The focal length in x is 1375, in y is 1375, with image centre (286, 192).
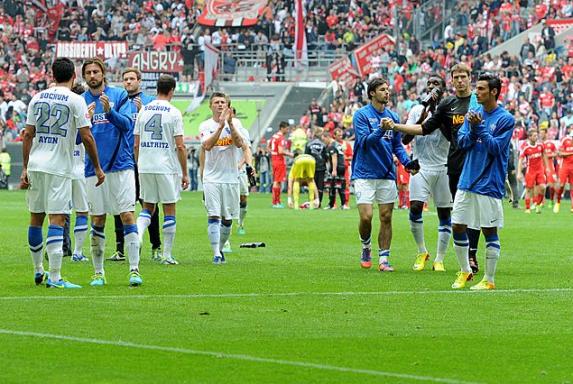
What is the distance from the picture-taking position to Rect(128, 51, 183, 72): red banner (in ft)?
182

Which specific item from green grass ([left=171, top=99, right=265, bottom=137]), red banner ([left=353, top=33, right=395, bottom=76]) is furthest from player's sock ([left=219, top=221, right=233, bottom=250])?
green grass ([left=171, top=99, right=265, bottom=137])

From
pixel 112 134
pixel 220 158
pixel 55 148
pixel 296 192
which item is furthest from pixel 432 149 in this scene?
pixel 296 192

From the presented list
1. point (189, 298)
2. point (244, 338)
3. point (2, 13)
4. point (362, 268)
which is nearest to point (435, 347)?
point (244, 338)

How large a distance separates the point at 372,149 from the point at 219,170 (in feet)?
7.53

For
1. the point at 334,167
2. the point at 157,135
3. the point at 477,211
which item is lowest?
the point at 334,167

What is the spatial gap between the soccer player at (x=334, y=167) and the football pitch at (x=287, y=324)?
1740 centimetres

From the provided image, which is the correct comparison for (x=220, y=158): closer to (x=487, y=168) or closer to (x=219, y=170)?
(x=219, y=170)

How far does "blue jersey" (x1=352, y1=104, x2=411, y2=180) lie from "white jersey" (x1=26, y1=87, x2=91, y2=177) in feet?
14.7

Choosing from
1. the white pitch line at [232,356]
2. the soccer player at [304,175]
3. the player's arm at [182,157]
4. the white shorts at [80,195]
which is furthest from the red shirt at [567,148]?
the white pitch line at [232,356]

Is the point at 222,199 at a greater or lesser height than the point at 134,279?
greater

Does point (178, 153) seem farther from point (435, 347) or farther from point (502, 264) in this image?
point (435, 347)

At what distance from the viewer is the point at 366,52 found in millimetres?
54188

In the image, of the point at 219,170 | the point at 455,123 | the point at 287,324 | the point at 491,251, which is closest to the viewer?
the point at 287,324

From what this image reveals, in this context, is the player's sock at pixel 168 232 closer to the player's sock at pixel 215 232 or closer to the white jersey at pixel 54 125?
the player's sock at pixel 215 232
